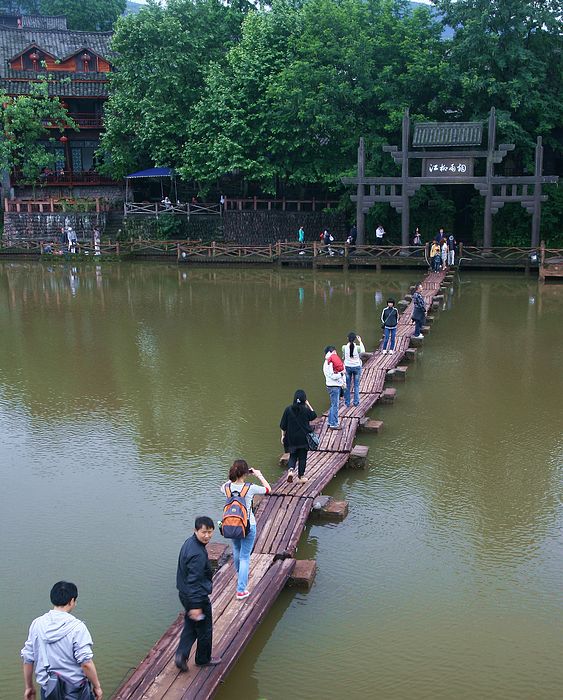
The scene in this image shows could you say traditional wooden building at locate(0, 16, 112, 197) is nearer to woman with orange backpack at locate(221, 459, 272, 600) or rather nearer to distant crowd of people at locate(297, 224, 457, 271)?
distant crowd of people at locate(297, 224, 457, 271)

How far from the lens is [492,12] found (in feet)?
113

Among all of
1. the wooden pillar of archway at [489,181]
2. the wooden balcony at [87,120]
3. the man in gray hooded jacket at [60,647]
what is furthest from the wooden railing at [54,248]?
the man in gray hooded jacket at [60,647]

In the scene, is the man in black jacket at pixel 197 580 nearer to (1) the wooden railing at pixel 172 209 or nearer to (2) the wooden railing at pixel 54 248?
(2) the wooden railing at pixel 54 248

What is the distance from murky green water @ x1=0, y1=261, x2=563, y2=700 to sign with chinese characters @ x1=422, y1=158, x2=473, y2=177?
37.8 ft

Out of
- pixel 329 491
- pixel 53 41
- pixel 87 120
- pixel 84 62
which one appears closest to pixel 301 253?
pixel 87 120

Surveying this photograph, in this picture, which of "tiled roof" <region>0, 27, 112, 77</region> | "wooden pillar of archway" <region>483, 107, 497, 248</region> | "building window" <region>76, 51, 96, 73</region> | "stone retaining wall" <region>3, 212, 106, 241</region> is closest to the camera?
"wooden pillar of archway" <region>483, 107, 497, 248</region>

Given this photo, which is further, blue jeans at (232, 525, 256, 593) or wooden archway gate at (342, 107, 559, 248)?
wooden archway gate at (342, 107, 559, 248)

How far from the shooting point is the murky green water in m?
8.07

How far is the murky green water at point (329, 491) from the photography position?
318 inches

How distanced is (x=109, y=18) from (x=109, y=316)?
5233 centimetres

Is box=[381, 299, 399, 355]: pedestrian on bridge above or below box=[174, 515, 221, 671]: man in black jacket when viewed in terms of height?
above

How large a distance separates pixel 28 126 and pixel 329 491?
126ft

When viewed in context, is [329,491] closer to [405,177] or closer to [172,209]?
[405,177]

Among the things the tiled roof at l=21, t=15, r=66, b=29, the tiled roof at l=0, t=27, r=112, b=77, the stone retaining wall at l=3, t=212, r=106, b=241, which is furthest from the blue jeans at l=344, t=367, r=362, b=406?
the tiled roof at l=21, t=15, r=66, b=29
